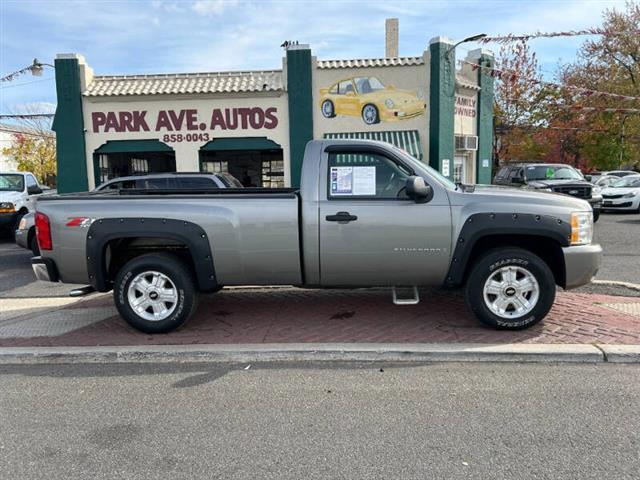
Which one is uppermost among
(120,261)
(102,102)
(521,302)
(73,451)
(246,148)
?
(102,102)

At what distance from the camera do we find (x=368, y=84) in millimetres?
16594

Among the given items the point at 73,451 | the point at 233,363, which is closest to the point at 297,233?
the point at 233,363

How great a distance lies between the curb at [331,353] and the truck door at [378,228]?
29.9 inches

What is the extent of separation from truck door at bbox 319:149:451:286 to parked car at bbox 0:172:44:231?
32.3 feet

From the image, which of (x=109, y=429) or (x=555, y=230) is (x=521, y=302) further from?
(x=109, y=429)

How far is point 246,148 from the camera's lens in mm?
17000

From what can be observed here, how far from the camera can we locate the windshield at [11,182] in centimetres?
1343

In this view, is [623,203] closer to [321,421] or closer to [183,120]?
[183,120]

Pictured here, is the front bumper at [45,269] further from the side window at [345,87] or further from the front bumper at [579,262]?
the side window at [345,87]

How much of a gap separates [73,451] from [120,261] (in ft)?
8.91

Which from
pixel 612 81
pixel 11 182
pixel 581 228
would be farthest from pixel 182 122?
pixel 612 81

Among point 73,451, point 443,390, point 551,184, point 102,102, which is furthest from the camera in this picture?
point 102,102

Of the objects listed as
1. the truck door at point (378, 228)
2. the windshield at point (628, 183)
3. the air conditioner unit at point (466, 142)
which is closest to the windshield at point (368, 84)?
the air conditioner unit at point (466, 142)

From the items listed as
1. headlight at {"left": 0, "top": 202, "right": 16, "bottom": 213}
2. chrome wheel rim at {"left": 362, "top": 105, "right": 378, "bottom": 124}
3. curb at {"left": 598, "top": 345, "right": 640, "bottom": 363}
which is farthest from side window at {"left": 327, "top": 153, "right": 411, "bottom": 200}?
chrome wheel rim at {"left": 362, "top": 105, "right": 378, "bottom": 124}
